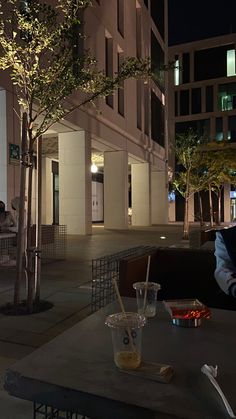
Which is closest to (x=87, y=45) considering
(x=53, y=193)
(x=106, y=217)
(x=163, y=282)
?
(x=106, y=217)

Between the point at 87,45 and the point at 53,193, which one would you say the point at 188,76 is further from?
the point at 87,45

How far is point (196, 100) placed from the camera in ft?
142

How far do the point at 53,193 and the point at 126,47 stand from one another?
10.9 meters

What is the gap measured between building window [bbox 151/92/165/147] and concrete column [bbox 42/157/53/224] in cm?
807

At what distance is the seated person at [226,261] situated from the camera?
9.94 feet

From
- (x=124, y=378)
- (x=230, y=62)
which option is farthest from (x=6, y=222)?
(x=230, y=62)

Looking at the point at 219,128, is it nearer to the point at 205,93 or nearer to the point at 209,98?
the point at 209,98

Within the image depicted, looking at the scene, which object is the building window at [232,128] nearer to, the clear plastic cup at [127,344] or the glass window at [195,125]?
the glass window at [195,125]

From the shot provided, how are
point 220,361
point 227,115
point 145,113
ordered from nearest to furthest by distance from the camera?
point 220,361 < point 145,113 < point 227,115

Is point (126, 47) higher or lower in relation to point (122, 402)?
higher

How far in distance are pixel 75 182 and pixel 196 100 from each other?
27993mm

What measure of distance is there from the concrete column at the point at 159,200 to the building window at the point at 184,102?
12.0 metres

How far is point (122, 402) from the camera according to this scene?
131cm

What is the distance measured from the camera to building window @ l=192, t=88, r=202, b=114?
1698 inches
